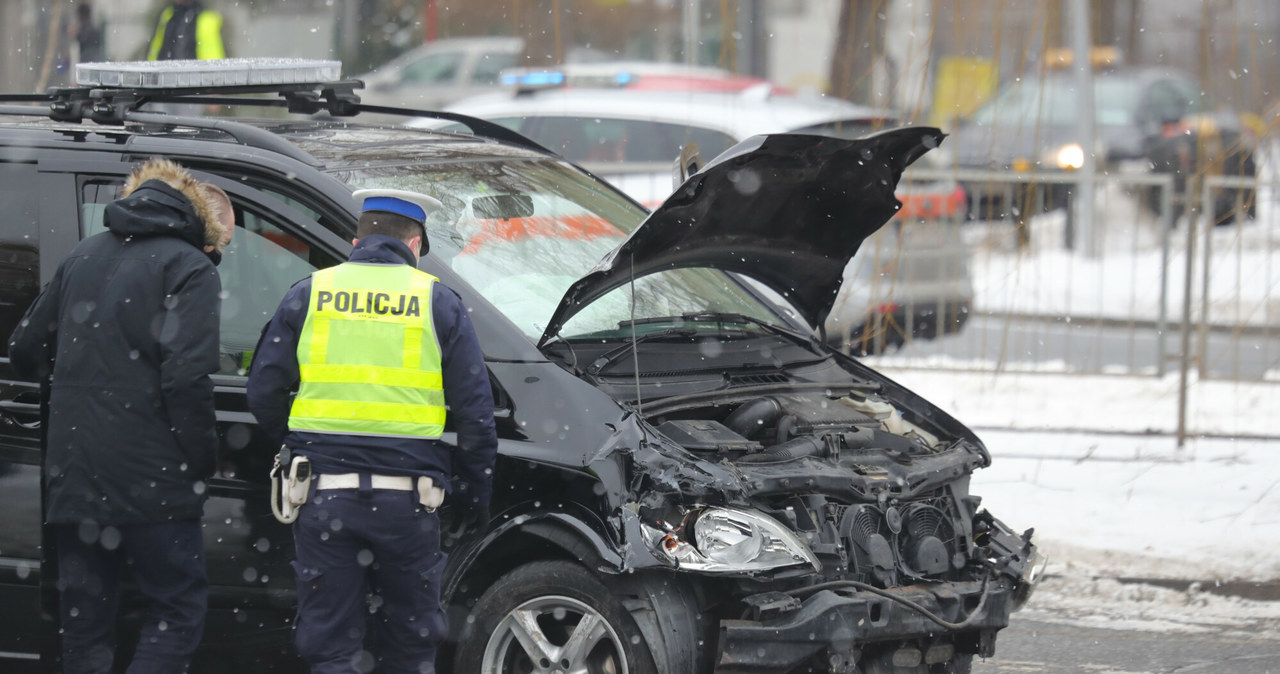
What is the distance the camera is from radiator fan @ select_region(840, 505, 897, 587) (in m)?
4.25

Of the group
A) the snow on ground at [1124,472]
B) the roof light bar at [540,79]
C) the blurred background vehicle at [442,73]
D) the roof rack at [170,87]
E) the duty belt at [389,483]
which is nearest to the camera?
the duty belt at [389,483]

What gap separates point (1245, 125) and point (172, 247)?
248 inches

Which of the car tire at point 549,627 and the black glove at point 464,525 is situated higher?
the black glove at point 464,525

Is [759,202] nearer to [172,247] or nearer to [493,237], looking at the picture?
[493,237]

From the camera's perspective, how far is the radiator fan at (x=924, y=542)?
14.4 feet

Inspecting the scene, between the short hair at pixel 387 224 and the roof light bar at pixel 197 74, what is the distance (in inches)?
51.5

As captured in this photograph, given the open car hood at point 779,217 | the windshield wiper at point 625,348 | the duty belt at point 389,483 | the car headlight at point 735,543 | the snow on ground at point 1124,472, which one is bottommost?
the snow on ground at point 1124,472

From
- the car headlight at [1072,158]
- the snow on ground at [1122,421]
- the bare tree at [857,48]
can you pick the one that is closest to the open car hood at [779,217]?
the snow on ground at [1122,421]

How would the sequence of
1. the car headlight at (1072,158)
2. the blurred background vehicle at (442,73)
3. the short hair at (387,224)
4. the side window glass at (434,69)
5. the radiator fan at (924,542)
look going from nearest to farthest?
the short hair at (387,224)
the radiator fan at (924,542)
the car headlight at (1072,158)
the blurred background vehicle at (442,73)
the side window glass at (434,69)

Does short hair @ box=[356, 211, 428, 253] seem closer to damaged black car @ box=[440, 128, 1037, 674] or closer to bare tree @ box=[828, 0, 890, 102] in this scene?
damaged black car @ box=[440, 128, 1037, 674]

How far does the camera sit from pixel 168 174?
4.16m

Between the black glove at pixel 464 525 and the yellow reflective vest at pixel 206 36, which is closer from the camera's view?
the black glove at pixel 464 525

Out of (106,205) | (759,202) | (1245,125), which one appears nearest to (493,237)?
(759,202)

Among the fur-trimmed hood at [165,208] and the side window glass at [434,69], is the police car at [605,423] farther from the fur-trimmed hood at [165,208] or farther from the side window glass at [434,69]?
the side window glass at [434,69]
